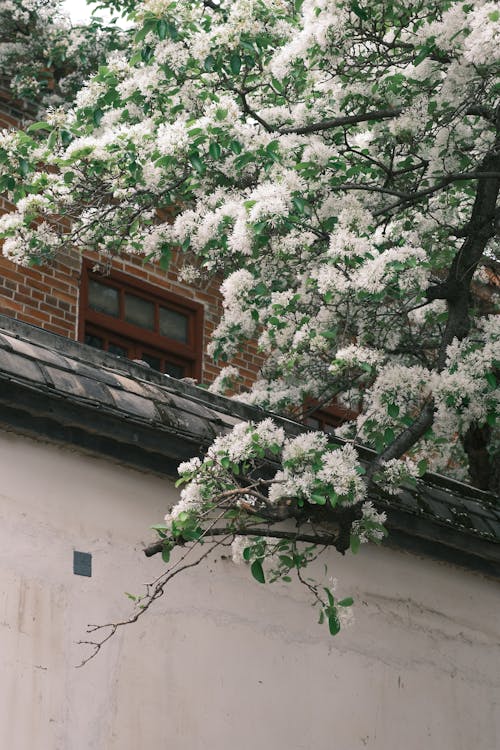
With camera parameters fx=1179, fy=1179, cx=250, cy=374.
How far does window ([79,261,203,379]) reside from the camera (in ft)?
39.2

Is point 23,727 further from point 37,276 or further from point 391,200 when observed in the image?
point 37,276

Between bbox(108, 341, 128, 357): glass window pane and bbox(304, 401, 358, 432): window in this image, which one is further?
bbox(304, 401, 358, 432): window

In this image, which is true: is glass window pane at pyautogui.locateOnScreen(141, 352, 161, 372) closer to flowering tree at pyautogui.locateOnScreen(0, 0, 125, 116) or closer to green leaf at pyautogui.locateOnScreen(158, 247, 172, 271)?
flowering tree at pyautogui.locateOnScreen(0, 0, 125, 116)

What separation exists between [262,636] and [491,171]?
3509 millimetres

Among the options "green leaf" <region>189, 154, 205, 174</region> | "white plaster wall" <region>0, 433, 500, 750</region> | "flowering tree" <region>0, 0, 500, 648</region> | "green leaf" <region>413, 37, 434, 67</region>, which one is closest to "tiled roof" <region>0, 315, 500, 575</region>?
"white plaster wall" <region>0, 433, 500, 750</region>

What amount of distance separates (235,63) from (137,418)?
2487 mm

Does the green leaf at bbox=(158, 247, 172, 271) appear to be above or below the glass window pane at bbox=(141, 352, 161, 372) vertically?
below

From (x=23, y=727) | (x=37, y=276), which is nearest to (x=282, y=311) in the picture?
(x=23, y=727)

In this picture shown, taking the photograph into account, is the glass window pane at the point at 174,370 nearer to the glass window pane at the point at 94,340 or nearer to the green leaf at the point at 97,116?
the glass window pane at the point at 94,340

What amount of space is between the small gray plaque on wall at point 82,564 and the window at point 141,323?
513cm

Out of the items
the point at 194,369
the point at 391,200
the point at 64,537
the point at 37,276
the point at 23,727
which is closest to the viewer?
the point at 23,727

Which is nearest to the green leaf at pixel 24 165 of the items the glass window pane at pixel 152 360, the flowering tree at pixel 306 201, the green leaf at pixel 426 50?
the flowering tree at pixel 306 201

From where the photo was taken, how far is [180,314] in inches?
510

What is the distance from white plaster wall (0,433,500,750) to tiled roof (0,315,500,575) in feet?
0.59
